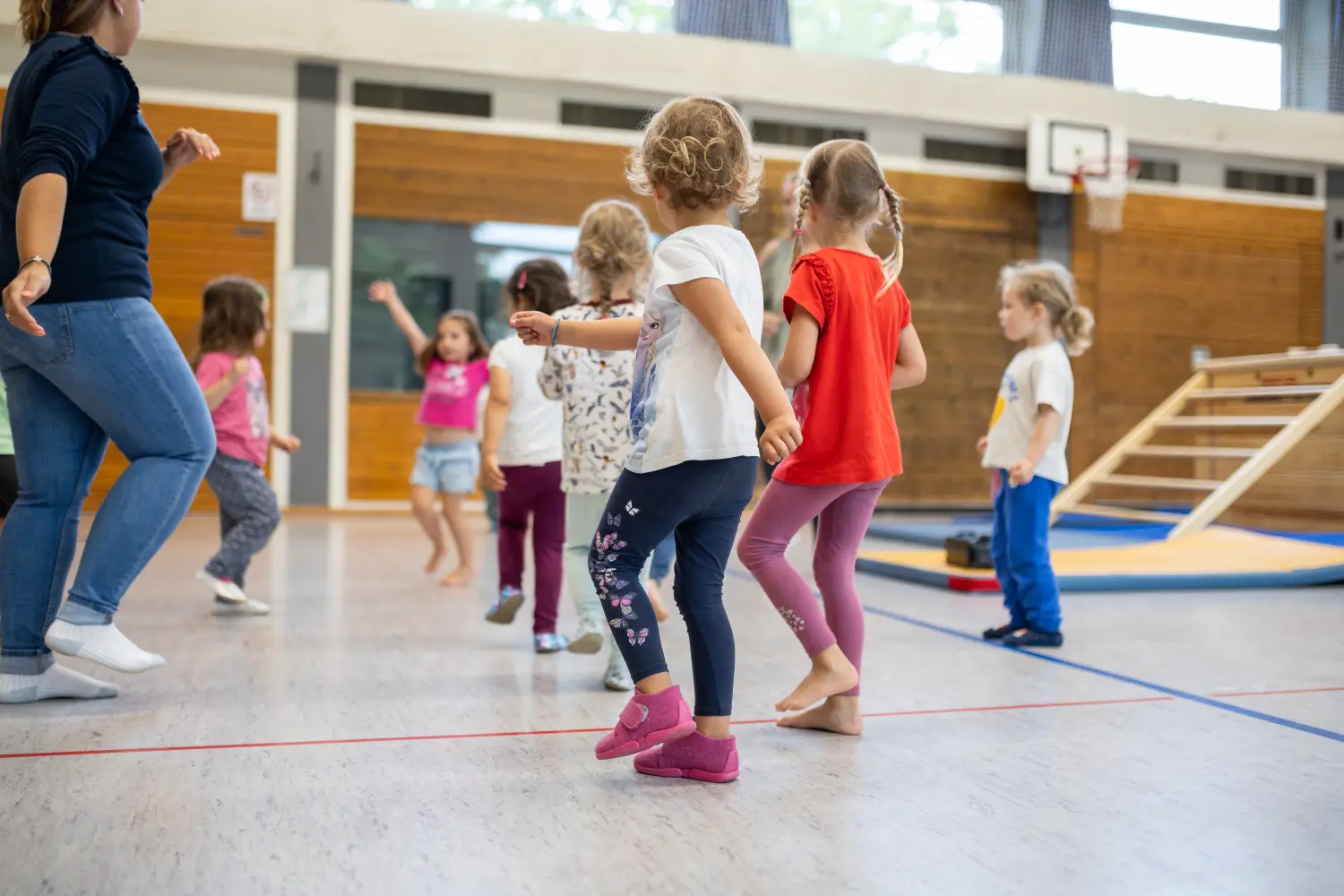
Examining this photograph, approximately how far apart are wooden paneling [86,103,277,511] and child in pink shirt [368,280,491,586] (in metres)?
3.49

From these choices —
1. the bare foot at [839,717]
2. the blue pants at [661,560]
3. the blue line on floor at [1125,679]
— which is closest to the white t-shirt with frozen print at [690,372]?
the bare foot at [839,717]

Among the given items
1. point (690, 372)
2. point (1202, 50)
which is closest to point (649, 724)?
point (690, 372)

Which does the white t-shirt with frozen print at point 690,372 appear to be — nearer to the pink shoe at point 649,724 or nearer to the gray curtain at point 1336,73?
the pink shoe at point 649,724

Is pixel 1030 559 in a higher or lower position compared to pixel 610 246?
lower

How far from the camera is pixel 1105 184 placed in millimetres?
8984

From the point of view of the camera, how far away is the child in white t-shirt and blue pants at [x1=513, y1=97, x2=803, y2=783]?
5.26ft

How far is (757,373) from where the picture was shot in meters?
1.56

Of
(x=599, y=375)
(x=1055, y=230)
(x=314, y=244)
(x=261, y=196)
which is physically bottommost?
(x=599, y=375)

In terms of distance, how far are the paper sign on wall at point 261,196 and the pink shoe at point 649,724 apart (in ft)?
21.2

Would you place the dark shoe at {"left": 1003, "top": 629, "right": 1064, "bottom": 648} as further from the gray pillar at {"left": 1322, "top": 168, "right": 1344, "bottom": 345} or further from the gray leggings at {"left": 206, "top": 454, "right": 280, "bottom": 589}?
the gray pillar at {"left": 1322, "top": 168, "right": 1344, "bottom": 345}

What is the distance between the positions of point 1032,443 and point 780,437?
1.52m

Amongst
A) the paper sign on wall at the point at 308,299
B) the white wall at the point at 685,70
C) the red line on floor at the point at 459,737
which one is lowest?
the red line on floor at the point at 459,737

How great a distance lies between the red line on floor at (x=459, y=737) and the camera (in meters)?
1.72

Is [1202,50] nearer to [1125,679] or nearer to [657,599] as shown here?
[657,599]
